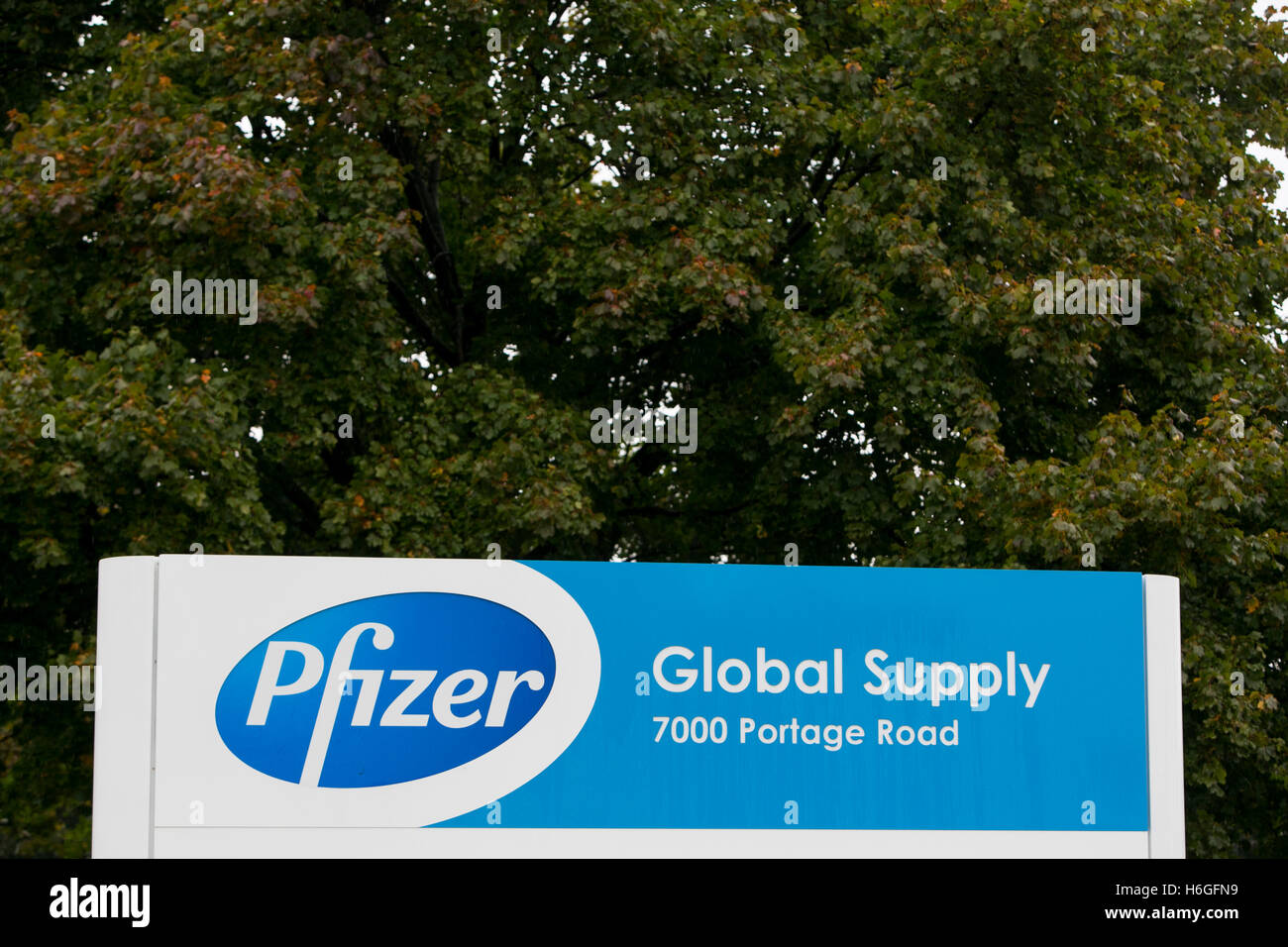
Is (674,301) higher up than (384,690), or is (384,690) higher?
(674,301)

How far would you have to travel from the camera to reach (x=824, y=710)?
6.76 metres

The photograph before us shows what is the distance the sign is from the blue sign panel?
1 centimetres

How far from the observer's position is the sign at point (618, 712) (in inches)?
255

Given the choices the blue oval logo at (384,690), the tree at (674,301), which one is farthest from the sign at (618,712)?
the tree at (674,301)

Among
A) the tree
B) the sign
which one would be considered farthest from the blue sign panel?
the tree

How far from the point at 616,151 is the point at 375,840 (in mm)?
9911

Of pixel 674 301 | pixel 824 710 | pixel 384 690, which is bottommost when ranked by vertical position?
pixel 824 710

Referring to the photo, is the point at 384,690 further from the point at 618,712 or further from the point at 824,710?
the point at 824,710

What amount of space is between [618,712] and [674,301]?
8265 millimetres

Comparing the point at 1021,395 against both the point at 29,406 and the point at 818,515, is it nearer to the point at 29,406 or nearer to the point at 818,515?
the point at 818,515

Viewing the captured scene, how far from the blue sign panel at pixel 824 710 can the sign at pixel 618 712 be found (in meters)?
0.01

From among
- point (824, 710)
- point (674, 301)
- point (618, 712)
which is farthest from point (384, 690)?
point (674, 301)

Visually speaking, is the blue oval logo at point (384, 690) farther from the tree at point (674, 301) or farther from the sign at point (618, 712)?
the tree at point (674, 301)

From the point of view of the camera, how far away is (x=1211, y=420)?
12492 millimetres
